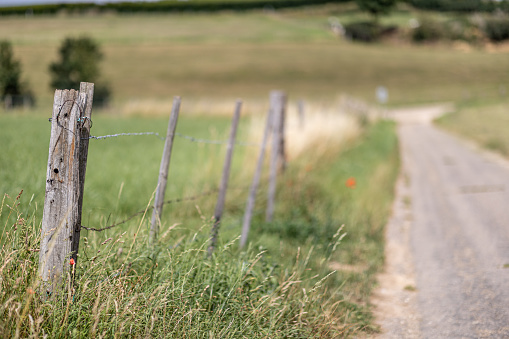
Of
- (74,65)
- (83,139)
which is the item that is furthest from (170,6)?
(83,139)

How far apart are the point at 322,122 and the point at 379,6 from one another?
266ft

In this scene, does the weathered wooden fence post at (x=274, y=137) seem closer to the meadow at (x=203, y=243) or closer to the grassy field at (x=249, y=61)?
the meadow at (x=203, y=243)

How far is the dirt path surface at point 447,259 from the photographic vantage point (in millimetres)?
4234

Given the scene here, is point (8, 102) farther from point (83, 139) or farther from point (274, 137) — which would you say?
point (83, 139)

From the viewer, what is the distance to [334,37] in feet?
267

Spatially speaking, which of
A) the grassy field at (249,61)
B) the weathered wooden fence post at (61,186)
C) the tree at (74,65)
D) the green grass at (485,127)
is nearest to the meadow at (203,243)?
the weathered wooden fence post at (61,186)

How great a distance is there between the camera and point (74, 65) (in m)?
35.9

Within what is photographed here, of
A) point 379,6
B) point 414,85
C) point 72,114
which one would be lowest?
point 414,85

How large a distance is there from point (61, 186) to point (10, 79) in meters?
33.3

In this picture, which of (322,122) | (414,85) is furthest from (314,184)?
(414,85)

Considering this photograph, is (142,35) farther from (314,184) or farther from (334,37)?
(314,184)

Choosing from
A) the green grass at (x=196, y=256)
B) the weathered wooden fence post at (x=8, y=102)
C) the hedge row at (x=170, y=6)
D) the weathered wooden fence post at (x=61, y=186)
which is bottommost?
the weathered wooden fence post at (x=8, y=102)

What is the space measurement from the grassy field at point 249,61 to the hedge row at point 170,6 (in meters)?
3.42

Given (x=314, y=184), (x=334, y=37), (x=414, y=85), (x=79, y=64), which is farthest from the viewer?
(x=334, y=37)
